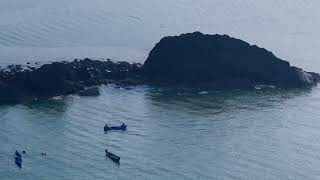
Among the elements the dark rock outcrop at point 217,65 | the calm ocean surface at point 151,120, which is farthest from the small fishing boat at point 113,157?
the dark rock outcrop at point 217,65

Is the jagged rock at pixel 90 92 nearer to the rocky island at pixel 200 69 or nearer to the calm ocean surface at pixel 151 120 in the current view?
the calm ocean surface at pixel 151 120

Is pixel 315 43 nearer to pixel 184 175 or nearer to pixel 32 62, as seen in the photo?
pixel 32 62

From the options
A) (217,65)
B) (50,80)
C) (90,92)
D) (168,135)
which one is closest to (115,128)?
(168,135)

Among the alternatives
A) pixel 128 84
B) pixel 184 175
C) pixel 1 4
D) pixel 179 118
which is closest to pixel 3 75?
pixel 128 84

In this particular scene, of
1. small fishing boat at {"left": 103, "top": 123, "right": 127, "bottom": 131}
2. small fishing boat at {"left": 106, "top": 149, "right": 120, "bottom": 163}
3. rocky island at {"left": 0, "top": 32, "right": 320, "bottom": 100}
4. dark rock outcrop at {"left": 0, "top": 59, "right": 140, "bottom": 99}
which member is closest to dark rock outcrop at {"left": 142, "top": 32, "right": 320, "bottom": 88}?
rocky island at {"left": 0, "top": 32, "right": 320, "bottom": 100}

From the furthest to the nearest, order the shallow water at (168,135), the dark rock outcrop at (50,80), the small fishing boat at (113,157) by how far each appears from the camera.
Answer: the dark rock outcrop at (50,80)
the small fishing boat at (113,157)
the shallow water at (168,135)

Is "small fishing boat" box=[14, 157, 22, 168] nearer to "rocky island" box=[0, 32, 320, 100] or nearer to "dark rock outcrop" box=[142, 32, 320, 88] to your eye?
"rocky island" box=[0, 32, 320, 100]

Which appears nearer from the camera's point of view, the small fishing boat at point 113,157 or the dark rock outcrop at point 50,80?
the small fishing boat at point 113,157

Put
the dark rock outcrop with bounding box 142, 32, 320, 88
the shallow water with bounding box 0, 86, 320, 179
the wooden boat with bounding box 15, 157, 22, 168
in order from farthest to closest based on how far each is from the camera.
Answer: the dark rock outcrop with bounding box 142, 32, 320, 88
the wooden boat with bounding box 15, 157, 22, 168
the shallow water with bounding box 0, 86, 320, 179

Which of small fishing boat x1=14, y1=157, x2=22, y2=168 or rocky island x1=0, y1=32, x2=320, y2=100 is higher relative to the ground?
rocky island x1=0, y1=32, x2=320, y2=100
